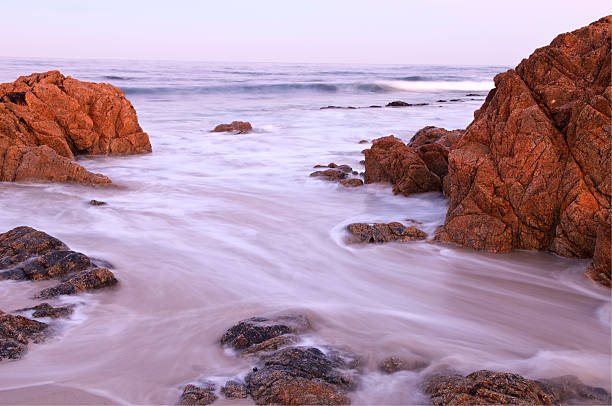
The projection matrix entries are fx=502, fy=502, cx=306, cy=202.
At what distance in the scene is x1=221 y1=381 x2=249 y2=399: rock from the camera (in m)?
2.52

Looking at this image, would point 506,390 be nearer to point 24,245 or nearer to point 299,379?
point 299,379

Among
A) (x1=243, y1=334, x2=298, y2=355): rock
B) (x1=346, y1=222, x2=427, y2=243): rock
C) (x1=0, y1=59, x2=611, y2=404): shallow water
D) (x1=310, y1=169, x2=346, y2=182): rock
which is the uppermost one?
(x1=310, y1=169, x2=346, y2=182): rock

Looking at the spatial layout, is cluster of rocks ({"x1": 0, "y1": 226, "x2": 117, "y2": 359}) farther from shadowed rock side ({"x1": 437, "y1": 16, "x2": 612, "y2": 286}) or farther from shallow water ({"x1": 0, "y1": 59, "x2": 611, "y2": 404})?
shadowed rock side ({"x1": 437, "y1": 16, "x2": 612, "y2": 286})

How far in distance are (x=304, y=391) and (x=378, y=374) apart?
1.87 feet

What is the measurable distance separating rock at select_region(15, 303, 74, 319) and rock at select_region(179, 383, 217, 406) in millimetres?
1271

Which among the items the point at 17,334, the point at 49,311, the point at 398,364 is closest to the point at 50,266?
the point at 49,311

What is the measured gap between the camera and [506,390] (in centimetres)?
237

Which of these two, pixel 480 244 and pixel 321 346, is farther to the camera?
pixel 480 244

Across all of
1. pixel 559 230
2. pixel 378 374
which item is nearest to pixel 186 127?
pixel 559 230

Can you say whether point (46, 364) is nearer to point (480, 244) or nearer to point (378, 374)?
point (378, 374)

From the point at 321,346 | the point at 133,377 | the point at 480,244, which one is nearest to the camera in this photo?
the point at 133,377

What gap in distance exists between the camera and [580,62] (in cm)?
495

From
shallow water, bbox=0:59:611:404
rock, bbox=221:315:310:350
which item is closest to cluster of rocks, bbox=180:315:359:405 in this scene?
rock, bbox=221:315:310:350

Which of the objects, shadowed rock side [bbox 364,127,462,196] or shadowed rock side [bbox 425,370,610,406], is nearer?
shadowed rock side [bbox 425,370,610,406]
